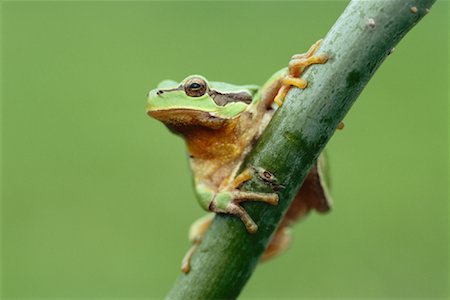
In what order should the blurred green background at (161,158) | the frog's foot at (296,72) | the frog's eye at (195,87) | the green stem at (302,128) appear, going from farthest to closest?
the blurred green background at (161,158)
the frog's eye at (195,87)
the frog's foot at (296,72)
the green stem at (302,128)

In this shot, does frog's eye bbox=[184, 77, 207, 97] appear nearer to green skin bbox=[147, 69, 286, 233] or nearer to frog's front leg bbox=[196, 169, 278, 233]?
green skin bbox=[147, 69, 286, 233]

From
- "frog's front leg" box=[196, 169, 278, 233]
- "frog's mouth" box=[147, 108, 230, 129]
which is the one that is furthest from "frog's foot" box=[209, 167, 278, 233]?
"frog's mouth" box=[147, 108, 230, 129]

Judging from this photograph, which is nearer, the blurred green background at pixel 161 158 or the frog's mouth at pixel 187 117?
the frog's mouth at pixel 187 117

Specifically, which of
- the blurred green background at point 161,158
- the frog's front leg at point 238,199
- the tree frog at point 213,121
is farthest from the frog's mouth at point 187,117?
the blurred green background at point 161,158

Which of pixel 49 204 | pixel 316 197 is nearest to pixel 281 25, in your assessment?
pixel 49 204

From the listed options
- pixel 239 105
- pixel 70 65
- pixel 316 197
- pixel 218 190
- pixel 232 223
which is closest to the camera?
pixel 232 223

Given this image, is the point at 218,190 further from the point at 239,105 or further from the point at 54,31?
the point at 54,31

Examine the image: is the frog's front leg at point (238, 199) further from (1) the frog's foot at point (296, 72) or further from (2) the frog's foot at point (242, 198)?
(1) the frog's foot at point (296, 72)
